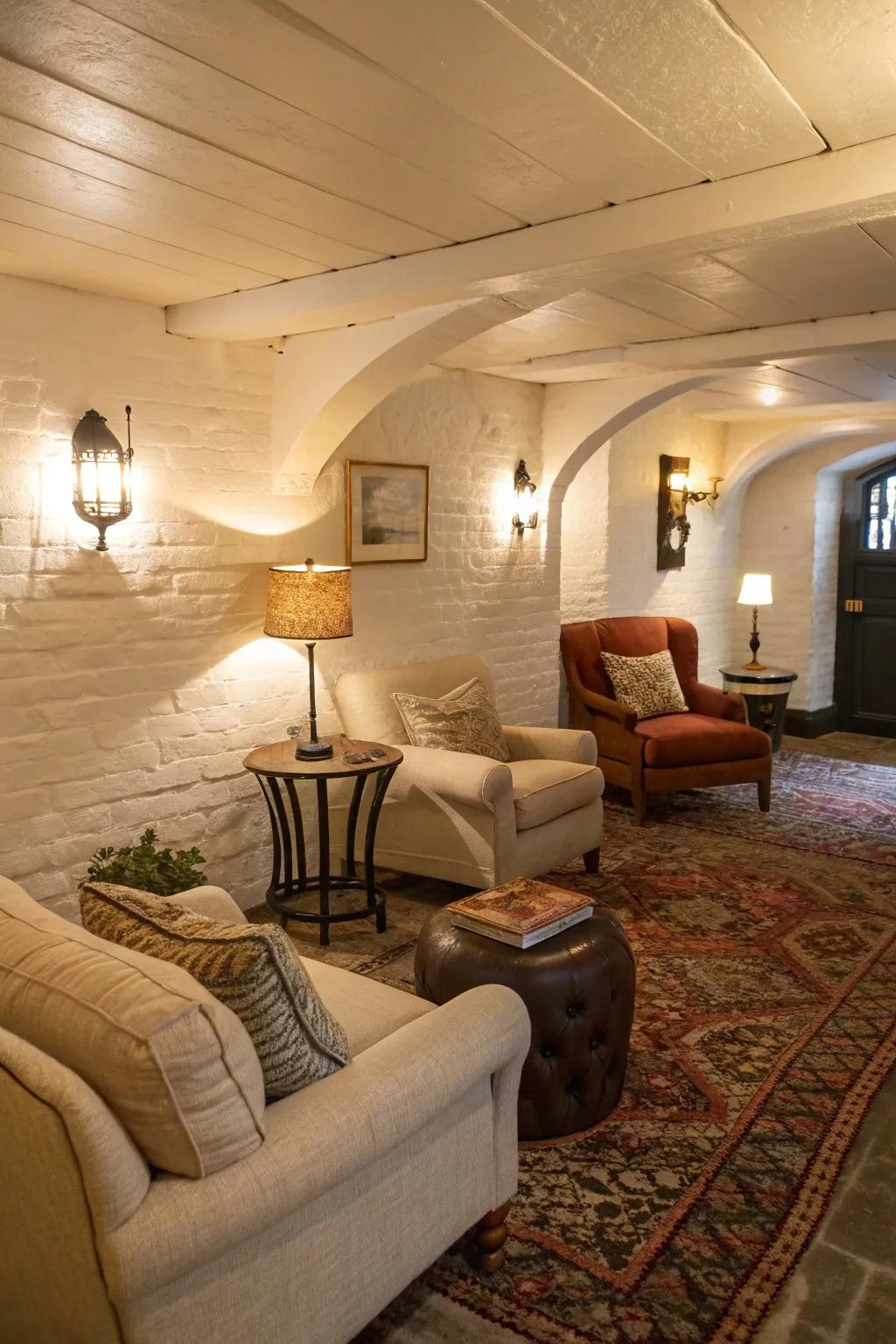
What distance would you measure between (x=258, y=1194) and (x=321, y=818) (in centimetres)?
231

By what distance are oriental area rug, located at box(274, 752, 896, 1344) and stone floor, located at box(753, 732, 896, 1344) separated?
0.04 meters

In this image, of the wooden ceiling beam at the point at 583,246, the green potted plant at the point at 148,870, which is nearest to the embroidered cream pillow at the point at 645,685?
the wooden ceiling beam at the point at 583,246

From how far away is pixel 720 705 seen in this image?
19.5 feet

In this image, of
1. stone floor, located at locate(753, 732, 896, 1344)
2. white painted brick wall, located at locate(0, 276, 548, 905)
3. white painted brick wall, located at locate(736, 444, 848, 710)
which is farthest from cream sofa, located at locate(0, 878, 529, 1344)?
white painted brick wall, located at locate(736, 444, 848, 710)

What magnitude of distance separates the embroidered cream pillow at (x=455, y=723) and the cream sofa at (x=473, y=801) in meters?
0.09

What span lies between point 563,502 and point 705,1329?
16.2 ft

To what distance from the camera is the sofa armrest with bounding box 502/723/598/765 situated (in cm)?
458

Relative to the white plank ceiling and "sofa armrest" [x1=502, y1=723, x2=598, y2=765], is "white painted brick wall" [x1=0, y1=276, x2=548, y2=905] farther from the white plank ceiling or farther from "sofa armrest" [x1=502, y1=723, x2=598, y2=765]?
"sofa armrest" [x1=502, y1=723, x2=598, y2=765]

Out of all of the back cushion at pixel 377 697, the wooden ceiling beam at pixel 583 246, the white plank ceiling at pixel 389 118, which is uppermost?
the white plank ceiling at pixel 389 118

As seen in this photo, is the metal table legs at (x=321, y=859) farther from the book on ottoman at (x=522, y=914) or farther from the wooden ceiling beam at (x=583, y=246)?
the wooden ceiling beam at (x=583, y=246)

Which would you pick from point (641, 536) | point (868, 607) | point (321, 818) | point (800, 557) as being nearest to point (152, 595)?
point (321, 818)

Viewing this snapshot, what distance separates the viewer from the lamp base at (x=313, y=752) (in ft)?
12.4

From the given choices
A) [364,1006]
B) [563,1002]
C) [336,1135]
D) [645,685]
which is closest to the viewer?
[336,1135]

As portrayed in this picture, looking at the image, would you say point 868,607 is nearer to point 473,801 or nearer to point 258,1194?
point 473,801
